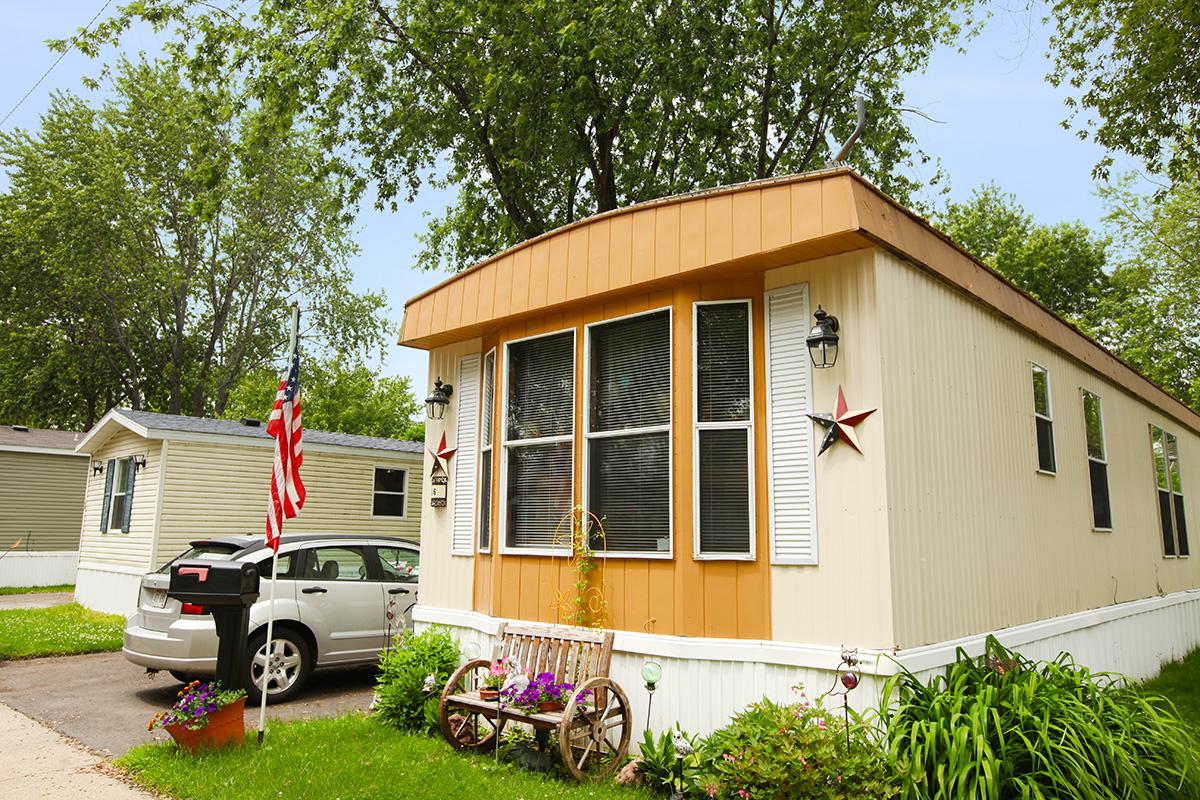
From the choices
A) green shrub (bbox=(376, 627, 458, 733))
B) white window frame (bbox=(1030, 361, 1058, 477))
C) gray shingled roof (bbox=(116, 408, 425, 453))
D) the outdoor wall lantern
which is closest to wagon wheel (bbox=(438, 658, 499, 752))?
green shrub (bbox=(376, 627, 458, 733))

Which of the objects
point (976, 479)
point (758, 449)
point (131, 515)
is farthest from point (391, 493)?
point (976, 479)

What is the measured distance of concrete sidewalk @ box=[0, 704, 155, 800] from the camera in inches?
181

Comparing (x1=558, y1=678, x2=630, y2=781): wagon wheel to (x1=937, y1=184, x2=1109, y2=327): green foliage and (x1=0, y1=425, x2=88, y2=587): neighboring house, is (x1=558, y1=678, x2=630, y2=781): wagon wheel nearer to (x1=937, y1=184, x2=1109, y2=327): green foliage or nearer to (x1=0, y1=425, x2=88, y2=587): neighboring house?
(x1=0, y1=425, x2=88, y2=587): neighboring house

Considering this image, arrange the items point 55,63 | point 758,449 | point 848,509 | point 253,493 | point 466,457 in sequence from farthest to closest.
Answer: point 253,493 → point 55,63 → point 466,457 → point 758,449 → point 848,509

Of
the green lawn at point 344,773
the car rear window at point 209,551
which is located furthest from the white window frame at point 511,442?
the car rear window at point 209,551

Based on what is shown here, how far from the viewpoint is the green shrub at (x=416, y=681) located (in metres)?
5.72

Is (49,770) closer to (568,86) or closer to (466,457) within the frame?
(466,457)

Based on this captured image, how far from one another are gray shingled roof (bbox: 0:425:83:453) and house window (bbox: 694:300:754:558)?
1944 centimetres

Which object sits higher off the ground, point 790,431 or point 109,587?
point 790,431

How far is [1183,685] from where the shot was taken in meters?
→ 7.43

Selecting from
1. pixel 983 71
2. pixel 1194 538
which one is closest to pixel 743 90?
pixel 983 71

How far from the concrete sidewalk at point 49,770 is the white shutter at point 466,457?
2.76 meters

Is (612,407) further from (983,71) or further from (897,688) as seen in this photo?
(983,71)

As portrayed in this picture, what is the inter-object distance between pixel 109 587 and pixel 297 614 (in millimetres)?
7978
